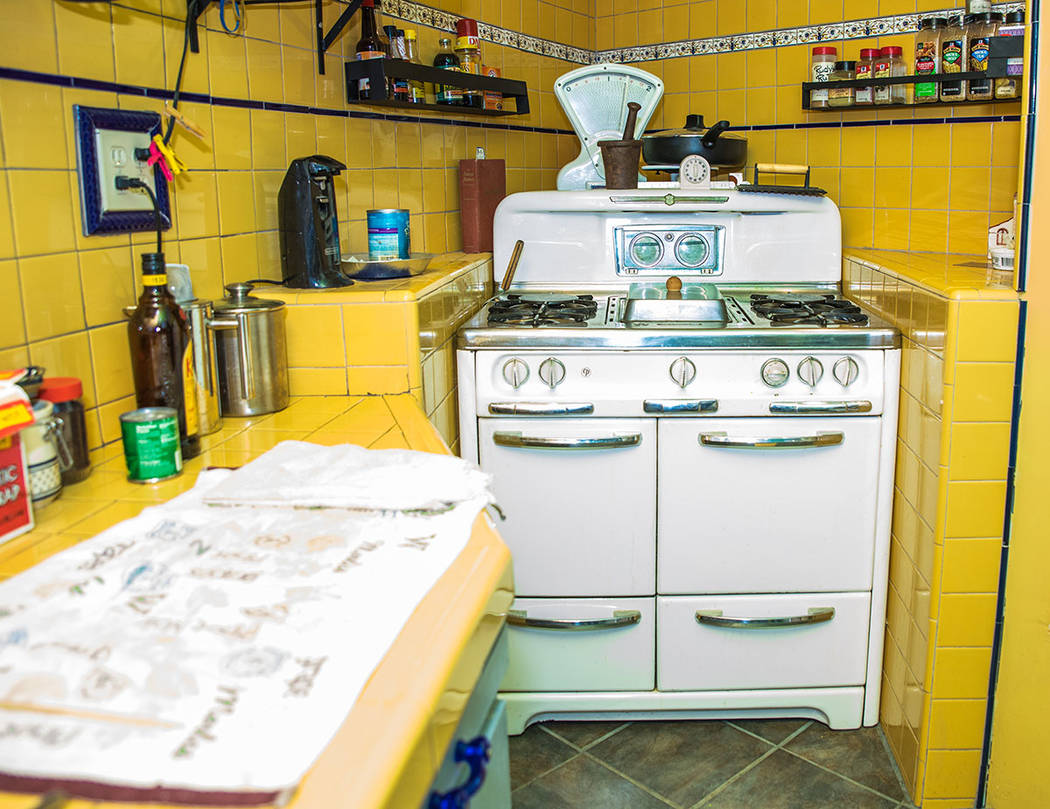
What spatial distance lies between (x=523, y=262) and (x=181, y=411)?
1.38 metres

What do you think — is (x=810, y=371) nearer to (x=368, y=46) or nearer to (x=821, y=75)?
(x=821, y=75)

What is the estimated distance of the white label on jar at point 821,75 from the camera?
269 centimetres

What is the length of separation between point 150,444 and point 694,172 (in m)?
1.75

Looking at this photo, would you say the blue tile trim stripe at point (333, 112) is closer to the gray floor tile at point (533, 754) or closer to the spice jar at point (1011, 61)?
the spice jar at point (1011, 61)

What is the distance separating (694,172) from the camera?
248 centimetres

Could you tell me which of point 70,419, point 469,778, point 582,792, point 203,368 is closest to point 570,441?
point 582,792

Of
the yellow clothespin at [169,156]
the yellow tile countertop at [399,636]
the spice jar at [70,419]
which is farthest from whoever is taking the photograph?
the yellow clothespin at [169,156]

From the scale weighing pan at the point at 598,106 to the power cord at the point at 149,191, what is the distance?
144 centimetres

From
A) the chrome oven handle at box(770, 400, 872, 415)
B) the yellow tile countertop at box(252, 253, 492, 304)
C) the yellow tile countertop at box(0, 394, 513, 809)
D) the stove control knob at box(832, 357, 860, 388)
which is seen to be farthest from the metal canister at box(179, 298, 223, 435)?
the stove control knob at box(832, 357, 860, 388)

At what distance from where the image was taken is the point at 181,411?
131cm

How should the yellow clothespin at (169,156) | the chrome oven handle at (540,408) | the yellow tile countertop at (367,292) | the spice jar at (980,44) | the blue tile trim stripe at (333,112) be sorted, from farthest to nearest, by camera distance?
1. the spice jar at (980,44)
2. the chrome oven handle at (540,408)
3. the yellow tile countertop at (367,292)
4. the yellow clothespin at (169,156)
5. the blue tile trim stripe at (333,112)

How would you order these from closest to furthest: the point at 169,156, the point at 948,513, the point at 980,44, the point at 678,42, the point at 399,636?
1. the point at 399,636
2. the point at 169,156
3. the point at 948,513
4. the point at 980,44
5. the point at 678,42

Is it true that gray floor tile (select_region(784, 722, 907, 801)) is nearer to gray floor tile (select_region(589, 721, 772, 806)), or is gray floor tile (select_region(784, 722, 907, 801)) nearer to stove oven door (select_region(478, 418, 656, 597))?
gray floor tile (select_region(589, 721, 772, 806))

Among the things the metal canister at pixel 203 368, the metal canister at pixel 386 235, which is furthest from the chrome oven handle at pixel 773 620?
the metal canister at pixel 203 368
